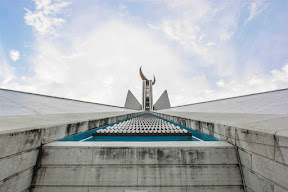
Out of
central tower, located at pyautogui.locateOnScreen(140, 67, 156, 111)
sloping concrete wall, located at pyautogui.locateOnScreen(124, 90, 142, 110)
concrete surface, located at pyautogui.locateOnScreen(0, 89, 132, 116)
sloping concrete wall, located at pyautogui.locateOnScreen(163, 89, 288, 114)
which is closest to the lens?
concrete surface, located at pyautogui.locateOnScreen(0, 89, 132, 116)

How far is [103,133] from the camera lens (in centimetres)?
239

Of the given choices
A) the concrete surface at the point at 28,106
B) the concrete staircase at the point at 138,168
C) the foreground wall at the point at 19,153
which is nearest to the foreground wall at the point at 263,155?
the concrete staircase at the point at 138,168

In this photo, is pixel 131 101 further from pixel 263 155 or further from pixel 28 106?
pixel 263 155

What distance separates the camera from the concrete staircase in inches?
47.0

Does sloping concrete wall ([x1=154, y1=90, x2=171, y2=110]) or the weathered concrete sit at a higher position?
sloping concrete wall ([x1=154, y1=90, x2=171, y2=110])

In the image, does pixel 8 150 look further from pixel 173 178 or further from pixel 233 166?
pixel 233 166

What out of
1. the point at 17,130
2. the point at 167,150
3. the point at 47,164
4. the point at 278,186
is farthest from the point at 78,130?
the point at 278,186

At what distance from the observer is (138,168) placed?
1258 mm

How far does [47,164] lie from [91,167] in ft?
1.73

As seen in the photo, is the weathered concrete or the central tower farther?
the central tower

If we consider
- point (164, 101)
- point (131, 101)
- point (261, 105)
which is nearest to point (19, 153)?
point (261, 105)

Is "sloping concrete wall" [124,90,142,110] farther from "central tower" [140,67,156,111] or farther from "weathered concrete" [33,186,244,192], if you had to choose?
"weathered concrete" [33,186,244,192]

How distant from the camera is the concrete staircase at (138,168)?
1194 millimetres

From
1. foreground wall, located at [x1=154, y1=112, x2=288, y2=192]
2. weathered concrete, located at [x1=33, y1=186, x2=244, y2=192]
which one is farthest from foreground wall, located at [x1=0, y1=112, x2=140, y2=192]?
foreground wall, located at [x1=154, y1=112, x2=288, y2=192]
